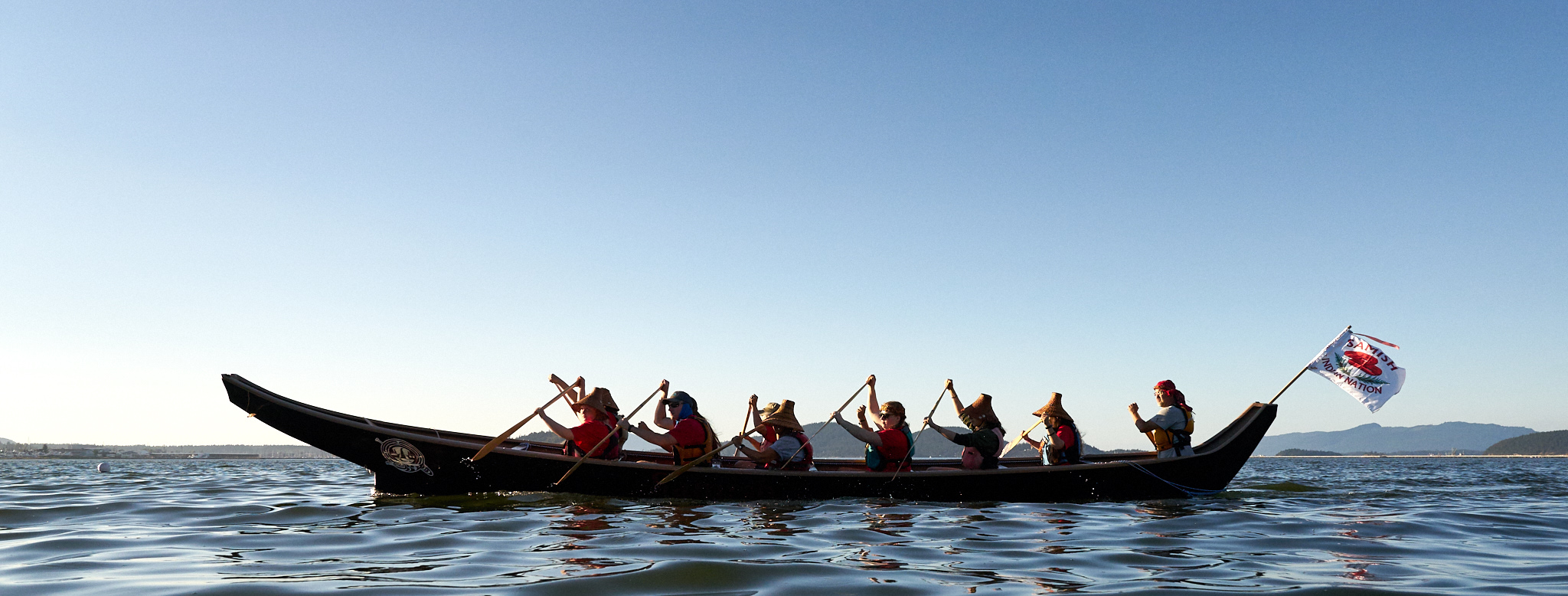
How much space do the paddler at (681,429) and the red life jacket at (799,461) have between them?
3.26ft

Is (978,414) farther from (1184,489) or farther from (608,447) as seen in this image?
(608,447)

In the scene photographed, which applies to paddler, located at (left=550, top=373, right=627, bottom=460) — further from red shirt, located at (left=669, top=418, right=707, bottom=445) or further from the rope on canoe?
the rope on canoe

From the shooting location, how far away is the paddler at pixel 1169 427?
45.6 ft

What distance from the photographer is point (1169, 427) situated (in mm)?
13906

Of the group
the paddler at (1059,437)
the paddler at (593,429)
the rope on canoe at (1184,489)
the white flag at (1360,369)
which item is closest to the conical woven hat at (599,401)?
the paddler at (593,429)

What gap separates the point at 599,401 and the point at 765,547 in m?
6.23

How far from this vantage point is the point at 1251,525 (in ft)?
30.9

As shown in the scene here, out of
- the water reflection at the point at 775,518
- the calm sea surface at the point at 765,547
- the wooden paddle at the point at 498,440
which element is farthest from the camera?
the wooden paddle at the point at 498,440

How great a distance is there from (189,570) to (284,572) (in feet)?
2.51

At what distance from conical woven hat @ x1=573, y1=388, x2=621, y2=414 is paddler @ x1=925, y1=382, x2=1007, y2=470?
478 centimetres

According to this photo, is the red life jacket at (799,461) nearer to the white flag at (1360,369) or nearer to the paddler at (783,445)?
the paddler at (783,445)

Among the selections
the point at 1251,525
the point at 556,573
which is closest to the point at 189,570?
the point at 556,573

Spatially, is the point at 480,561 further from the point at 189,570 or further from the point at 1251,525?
the point at 1251,525

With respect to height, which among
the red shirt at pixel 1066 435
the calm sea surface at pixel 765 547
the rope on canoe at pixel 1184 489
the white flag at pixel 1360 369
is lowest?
the calm sea surface at pixel 765 547
